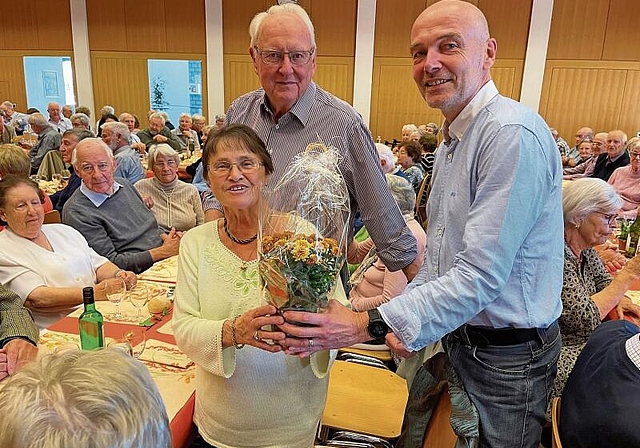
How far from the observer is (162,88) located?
12.3 m

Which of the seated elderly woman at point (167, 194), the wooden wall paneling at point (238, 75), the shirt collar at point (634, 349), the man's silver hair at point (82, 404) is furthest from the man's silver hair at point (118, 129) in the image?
the wooden wall paneling at point (238, 75)

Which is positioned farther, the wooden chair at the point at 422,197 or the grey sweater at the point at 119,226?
the wooden chair at the point at 422,197

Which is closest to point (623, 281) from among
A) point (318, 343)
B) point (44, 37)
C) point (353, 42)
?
point (318, 343)

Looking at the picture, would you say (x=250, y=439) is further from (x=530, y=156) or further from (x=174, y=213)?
(x=174, y=213)

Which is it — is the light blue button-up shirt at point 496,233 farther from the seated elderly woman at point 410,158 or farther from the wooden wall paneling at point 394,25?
the wooden wall paneling at point 394,25

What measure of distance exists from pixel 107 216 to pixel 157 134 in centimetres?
622

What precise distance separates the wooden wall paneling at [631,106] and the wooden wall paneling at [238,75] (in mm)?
8238

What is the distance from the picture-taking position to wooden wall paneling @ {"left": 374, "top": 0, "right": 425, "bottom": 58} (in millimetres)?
10852

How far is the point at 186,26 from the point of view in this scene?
38.2 feet

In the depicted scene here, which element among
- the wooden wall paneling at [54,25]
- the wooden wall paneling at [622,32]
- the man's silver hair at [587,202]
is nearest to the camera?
the man's silver hair at [587,202]

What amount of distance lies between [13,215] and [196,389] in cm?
146

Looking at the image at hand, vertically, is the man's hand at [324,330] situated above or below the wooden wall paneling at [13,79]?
below

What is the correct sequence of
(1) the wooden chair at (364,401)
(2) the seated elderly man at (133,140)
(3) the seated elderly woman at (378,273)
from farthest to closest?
(2) the seated elderly man at (133,140)
(3) the seated elderly woman at (378,273)
(1) the wooden chair at (364,401)

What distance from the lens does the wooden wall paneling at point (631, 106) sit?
1044 cm
